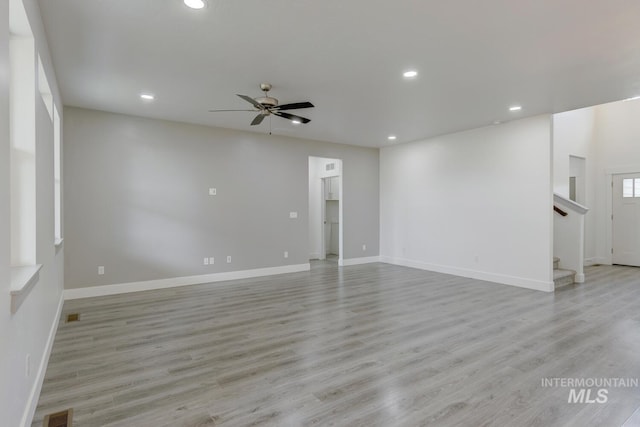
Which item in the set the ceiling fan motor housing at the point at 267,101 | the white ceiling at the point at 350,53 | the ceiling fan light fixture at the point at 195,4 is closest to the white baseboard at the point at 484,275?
the white ceiling at the point at 350,53

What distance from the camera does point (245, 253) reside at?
6348 millimetres

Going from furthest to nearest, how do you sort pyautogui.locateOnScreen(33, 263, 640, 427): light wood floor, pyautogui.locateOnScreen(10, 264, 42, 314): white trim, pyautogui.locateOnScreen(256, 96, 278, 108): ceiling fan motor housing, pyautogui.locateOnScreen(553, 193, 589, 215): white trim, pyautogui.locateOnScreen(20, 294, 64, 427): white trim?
1. pyautogui.locateOnScreen(553, 193, 589, 215): white trim
2. pyautogui.locateOnScreen(256, 96, 278, 108): ceiling fan motor housing
3. pyautogui.locateOnScreen(33, 263, 640, 427): light wood floor
4. pyautogui.locateOnScreen(20, 294, 64, 427): white trim
5. pyautogui.locateOnScreen(10, 264, 42, 314): white trim

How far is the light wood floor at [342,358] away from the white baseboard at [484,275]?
1.29ft

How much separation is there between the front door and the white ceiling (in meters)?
4.14

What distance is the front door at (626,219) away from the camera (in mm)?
7297

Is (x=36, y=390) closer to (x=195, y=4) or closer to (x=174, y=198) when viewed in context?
(x=195, y=4)

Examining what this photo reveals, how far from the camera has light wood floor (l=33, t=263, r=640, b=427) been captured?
2160 mm

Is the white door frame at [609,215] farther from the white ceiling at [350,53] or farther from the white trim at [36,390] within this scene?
the white trim at [36,390]

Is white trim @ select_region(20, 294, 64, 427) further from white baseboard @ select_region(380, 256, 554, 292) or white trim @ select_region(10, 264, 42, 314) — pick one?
white baseboard @ select_region(380, 256, 554, 292)

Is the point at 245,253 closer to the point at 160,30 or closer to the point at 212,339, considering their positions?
the point at 212,339

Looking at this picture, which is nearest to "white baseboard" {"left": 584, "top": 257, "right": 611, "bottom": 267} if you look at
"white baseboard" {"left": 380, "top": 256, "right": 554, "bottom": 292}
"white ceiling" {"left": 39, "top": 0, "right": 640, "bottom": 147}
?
"white baseboard" {"left": 380, "top": 256, "right": 554, "bottom": 292}

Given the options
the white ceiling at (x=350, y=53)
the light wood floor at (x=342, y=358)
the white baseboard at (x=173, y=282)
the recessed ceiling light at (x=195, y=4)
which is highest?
the white ceiling at (x=350, y=53)

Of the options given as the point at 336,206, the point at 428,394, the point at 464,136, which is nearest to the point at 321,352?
the point at 428,394

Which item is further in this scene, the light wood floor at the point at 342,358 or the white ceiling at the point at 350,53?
the white ceiling at the point at 350,53
